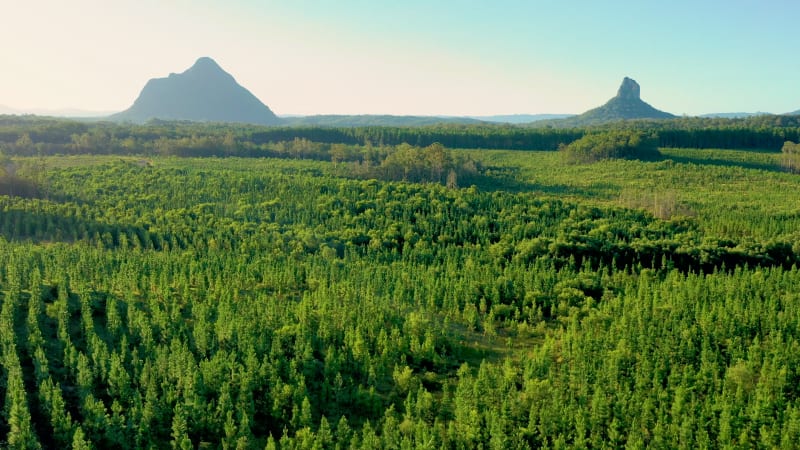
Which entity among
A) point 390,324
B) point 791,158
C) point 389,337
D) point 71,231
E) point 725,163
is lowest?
point 389,337

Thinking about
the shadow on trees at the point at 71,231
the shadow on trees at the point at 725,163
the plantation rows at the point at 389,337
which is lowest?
the plantation rows at the point at 389,337

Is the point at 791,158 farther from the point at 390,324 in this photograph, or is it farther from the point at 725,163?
the point at 390,324

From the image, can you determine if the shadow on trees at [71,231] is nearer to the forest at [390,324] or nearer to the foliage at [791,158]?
the forest at [390,324]

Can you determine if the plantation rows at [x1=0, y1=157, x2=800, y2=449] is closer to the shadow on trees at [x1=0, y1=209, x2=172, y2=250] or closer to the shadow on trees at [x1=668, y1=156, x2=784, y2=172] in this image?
the shadow on trees at [x1=0, y1=209, x2=172, y2=250]

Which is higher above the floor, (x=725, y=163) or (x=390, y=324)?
(x=725, y=163)

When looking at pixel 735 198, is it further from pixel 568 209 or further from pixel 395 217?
pixel 395 217

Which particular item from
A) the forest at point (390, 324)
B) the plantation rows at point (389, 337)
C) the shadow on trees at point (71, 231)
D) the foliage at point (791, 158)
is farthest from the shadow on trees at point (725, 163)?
the shadow on trees at point (71, 231)

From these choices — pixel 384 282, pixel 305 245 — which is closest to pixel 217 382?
pixel 384 282

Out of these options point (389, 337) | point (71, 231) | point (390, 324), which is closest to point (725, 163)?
point (390, 324)
